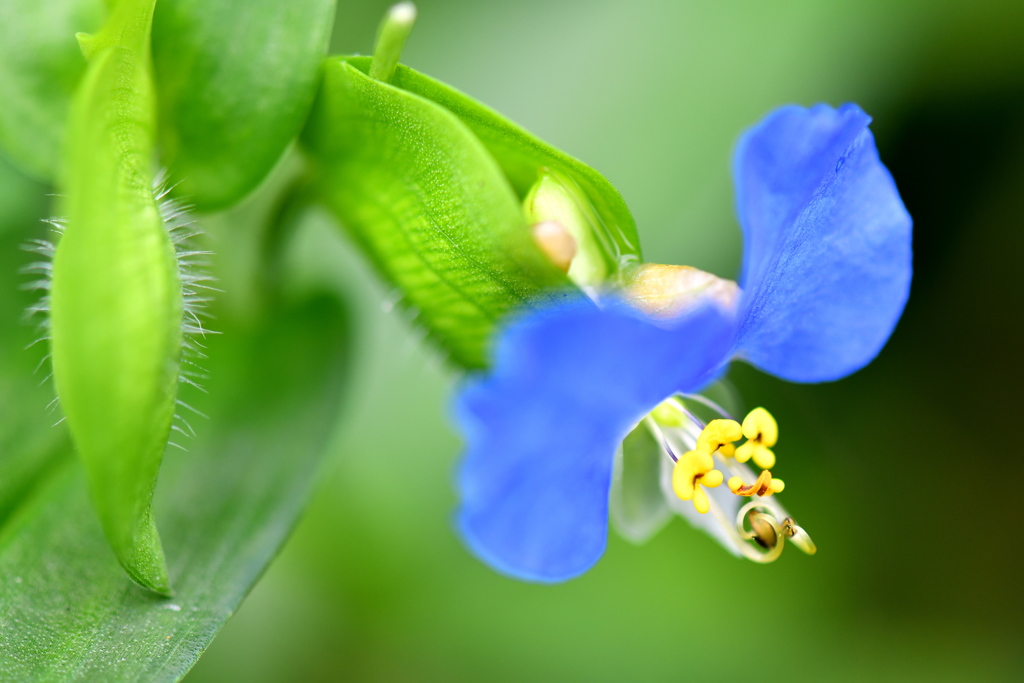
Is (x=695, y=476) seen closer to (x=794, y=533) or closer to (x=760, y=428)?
(x=760, y=428)

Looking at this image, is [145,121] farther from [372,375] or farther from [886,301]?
[372,375]

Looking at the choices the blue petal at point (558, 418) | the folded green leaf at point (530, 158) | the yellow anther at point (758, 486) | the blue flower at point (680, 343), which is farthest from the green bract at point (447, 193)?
the yellow anther at point (758, 486)

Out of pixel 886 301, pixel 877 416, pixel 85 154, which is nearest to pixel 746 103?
pixel 877 416

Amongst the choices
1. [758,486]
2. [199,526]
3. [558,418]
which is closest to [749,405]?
[758,486]

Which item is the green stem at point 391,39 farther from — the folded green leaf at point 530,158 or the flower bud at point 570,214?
the flower bud at point 570,214

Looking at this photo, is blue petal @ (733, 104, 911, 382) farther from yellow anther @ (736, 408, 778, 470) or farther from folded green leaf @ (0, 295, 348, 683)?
folded green leaf @ (0, 295, 348, 683)

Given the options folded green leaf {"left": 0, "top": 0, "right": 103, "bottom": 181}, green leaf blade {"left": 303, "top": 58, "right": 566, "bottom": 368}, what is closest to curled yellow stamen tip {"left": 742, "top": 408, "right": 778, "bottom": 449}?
green leaf blade {"left": 303, "top": 58, "right": 566, "bottom": 368}

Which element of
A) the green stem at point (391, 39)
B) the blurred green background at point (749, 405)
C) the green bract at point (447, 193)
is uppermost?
the green stem at point (391, 39)
